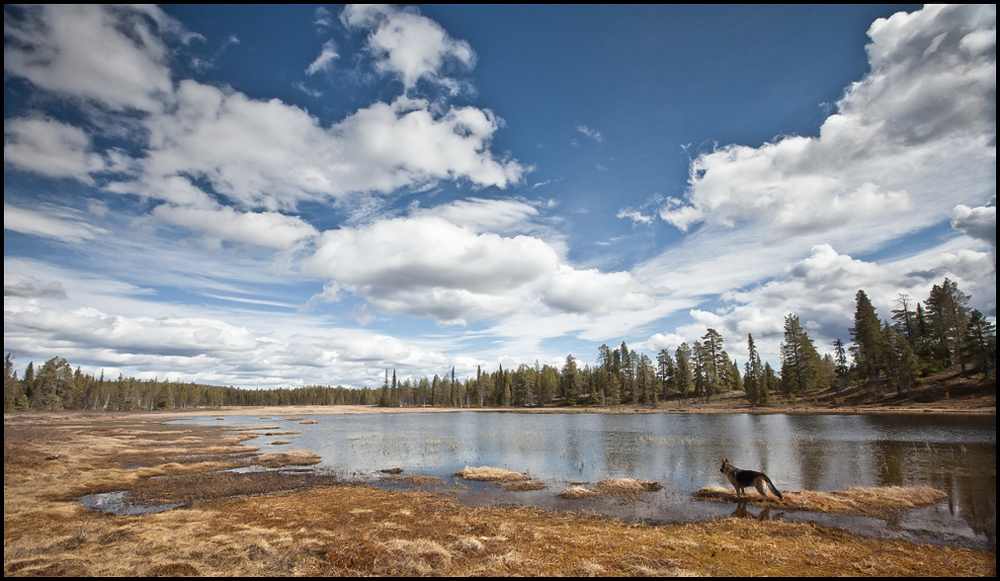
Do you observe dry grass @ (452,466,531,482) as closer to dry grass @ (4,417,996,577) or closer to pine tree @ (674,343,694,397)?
dry grass @ (4,417,996,577)

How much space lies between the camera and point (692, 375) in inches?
4929

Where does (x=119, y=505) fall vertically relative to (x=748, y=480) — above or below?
below

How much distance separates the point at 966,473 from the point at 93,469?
5785 centimetres

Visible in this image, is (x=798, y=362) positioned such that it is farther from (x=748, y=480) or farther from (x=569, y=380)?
(x=748, y=480)

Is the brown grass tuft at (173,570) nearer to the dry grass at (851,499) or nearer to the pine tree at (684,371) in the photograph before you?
the dry grass at (851,499)

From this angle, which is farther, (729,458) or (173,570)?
(729,458)

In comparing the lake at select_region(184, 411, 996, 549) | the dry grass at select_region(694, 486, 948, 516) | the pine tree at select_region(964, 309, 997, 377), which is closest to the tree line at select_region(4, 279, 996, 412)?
Result: the pine tree at select_region(964, 309, 997, 377)

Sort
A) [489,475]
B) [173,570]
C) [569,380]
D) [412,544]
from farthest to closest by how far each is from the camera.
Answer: [569,380] → [489,475] → [412,544] → [173,570]

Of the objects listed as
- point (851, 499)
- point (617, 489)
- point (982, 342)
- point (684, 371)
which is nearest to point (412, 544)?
point (617, 489)

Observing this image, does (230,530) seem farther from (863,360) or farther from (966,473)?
(863,360)

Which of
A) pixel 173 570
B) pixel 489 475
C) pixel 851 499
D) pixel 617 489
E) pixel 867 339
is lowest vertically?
pixel 489 475

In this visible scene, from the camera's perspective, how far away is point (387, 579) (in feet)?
39.0

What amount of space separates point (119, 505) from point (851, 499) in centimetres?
3667

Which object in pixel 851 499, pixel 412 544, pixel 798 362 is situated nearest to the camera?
pixel 412 544
